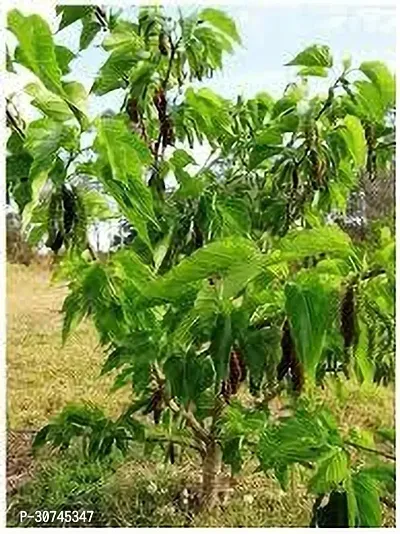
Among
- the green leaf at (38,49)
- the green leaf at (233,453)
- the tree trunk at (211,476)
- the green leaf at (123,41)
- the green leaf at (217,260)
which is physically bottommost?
the tree trunk at (211,476)

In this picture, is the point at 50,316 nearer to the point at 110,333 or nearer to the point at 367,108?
the point at 110,333

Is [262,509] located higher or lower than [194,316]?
lower

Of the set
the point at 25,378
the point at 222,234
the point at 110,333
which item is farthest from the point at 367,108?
the point at 25,378

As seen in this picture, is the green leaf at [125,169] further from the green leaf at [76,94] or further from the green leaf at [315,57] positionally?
the green leaf at [315,57]

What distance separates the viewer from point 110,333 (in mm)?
993

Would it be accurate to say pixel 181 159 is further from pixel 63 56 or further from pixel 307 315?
pixel 307 315

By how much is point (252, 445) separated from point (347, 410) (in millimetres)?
257

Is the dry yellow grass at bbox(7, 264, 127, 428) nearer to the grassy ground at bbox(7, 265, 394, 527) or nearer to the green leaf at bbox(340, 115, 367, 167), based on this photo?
the grassy ground at bbox(7, 265, 394, 527)

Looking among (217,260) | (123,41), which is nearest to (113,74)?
(123,41)

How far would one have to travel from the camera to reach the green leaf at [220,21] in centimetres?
95

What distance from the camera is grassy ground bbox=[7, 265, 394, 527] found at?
114 centimetres

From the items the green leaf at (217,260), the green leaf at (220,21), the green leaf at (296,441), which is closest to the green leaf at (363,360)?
the green leaf at (296,441)

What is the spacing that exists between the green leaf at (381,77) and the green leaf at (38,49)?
0.28 metres

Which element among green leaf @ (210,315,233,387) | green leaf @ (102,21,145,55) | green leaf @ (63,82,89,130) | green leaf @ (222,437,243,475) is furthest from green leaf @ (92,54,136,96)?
green leaf @ (222,437,243,475)
